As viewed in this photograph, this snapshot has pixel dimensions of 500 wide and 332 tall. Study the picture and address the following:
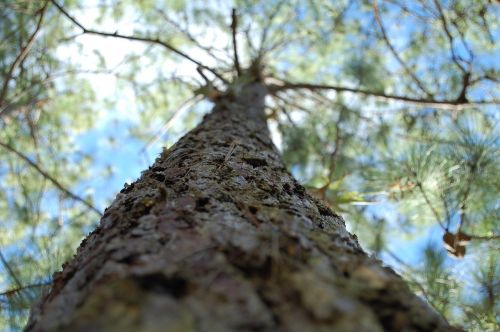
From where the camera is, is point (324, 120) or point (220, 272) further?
point (324, 120)

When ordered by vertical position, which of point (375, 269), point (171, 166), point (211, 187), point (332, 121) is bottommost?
point (375, 269)

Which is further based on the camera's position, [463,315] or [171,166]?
[463,315]

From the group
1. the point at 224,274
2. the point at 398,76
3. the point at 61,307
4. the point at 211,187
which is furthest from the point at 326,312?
the point at 398,76

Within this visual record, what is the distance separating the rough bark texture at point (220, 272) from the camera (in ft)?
1.82

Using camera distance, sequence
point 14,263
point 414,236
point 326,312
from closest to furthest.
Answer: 1. point 326,312
2. point 14,263
3. point 414,236

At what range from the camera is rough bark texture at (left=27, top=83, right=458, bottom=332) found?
554 mm

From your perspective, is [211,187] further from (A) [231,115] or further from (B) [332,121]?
(B) [332,121]

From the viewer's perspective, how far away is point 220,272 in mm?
667

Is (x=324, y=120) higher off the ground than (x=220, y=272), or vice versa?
(x=324, y=120)

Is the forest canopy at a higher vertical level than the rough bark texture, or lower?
higher

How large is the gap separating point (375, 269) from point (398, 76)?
4349mm

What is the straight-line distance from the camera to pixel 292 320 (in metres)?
0.56

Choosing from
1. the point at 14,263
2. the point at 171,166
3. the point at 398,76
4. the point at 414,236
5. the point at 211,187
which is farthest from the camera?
the point at 398,76

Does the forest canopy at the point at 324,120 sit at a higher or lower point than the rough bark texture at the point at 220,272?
higher
